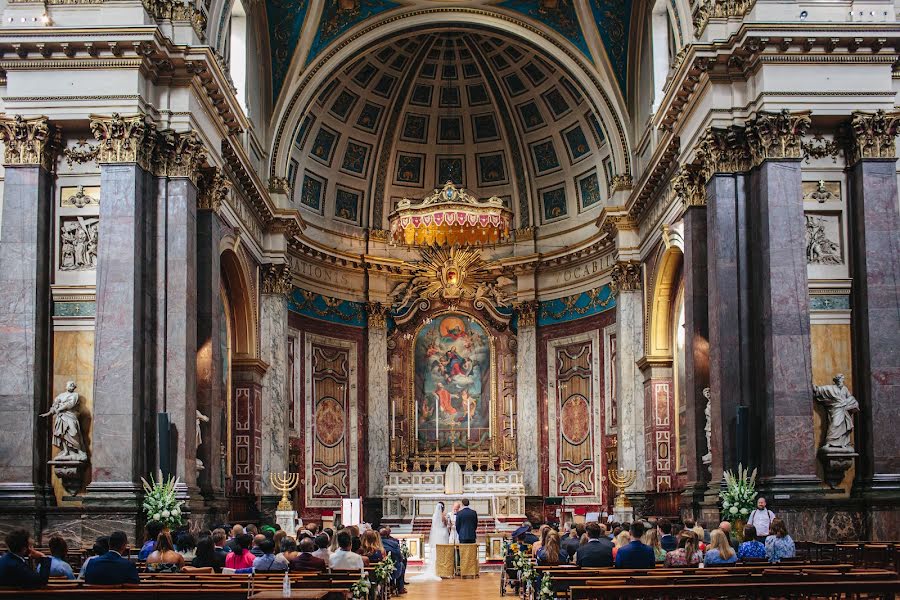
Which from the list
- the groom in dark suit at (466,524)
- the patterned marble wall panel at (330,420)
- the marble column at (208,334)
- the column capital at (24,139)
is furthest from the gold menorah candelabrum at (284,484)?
the column capital at (24,139)

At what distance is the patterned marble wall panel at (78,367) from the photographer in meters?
19.5

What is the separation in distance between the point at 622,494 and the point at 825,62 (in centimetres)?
1196

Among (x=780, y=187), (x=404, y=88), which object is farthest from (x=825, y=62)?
(x=404, y=88)

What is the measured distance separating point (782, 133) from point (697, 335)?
14.1ft

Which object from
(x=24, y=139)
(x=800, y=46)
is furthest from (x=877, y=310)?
(x=24, y=139)

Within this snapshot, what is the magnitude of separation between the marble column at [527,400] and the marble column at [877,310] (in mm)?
14879

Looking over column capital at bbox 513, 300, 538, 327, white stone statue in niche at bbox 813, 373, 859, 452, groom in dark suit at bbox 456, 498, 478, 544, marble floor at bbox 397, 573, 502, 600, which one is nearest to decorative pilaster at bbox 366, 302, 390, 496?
column capital at bbox 513, 300, 538, 327

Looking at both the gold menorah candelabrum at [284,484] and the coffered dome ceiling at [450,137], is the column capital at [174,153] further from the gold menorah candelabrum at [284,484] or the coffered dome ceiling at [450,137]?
the coffered dome ceiling at [450,137]

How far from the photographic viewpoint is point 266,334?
29.1 metres

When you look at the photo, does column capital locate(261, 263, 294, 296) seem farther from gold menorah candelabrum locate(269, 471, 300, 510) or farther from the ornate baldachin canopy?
gold menorah candelabrum locate(269, 471, 300, 510)

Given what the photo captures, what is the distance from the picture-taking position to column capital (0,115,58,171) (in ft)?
64.5

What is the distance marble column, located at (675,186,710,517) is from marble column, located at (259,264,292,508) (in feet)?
35.6

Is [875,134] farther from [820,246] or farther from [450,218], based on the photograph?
[450,218]

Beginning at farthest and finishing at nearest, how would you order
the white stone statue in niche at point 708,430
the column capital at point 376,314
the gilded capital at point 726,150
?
the column capital at point 376,314, the white stone statue in niche at point 708,430, the gilded capital at point 726,150
